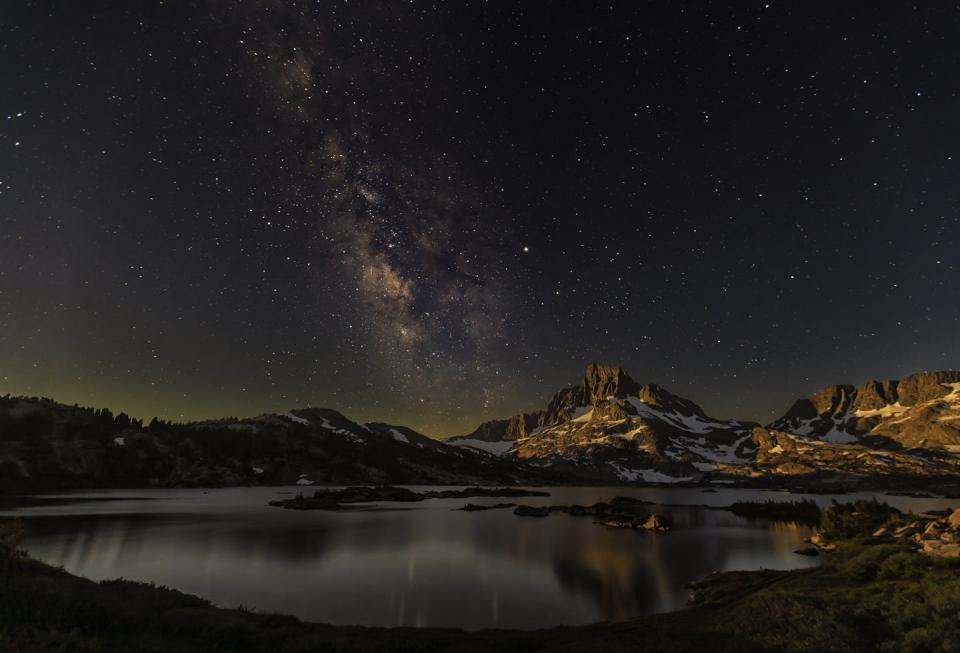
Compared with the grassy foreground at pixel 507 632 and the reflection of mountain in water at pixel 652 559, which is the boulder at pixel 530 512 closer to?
the reflection of mountain in water at pixel 652 559

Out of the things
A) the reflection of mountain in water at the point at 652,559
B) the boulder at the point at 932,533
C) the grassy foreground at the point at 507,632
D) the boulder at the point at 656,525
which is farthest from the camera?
the boulder at the point at 656,525

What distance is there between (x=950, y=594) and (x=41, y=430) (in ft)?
824

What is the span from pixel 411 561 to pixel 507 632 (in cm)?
2710

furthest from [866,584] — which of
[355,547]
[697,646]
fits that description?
[355,547]

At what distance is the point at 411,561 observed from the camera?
165 feet

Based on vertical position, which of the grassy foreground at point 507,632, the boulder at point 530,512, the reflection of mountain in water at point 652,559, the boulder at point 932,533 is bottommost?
the boulder at point 530,512

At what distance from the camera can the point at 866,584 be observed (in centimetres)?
2773

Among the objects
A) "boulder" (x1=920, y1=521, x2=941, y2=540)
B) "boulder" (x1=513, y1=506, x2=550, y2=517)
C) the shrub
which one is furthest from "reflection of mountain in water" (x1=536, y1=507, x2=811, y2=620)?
"boulder" (x1=513, y1=506, x2=550, y2=517)

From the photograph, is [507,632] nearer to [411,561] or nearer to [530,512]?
[411,561]

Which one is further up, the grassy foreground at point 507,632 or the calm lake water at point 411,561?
the grassy foreground at point 507,632

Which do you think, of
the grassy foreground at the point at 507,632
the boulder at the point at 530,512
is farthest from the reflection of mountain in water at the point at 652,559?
the boulder at the point at 530,512

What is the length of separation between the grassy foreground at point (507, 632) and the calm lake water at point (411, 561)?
22.3 feet

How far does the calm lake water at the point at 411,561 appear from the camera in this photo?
33219 mm

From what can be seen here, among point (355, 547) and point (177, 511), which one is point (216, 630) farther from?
point (177, 511)
